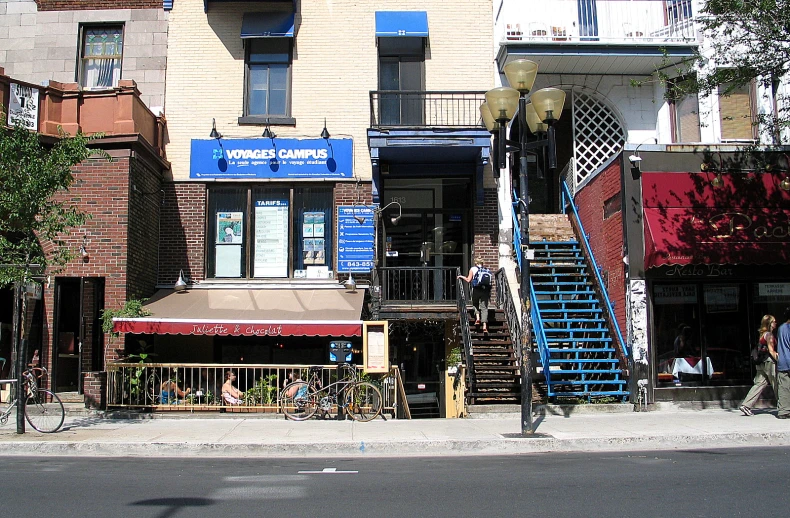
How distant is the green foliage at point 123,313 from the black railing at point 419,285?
4.94 metres

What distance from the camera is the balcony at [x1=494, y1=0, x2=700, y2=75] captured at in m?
15.3

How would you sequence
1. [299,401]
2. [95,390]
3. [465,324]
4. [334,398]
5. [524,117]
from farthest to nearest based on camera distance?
[465,324] → [95,390] → [334,398] → [299,401] → [524,117]

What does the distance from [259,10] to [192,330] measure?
24.7 ft

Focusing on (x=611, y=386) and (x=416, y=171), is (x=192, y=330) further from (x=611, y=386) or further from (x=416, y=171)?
(x=611, y=386)

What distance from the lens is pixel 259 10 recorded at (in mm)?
16219

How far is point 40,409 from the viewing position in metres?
11.1

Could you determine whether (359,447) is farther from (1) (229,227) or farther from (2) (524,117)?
(1) (229,227)

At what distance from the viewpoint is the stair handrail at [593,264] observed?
532 inches

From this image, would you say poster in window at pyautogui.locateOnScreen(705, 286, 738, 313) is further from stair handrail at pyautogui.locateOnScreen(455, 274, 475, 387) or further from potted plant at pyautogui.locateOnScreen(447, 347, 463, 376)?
potted plant at pyautogui.locateOnScreen(447, 347, 463, 376)

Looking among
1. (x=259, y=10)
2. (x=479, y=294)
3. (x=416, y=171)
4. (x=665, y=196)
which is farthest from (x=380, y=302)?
(x=259, y=10)

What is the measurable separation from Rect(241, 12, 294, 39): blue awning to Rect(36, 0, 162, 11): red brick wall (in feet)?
6.91

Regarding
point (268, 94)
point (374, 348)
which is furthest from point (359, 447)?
point (268, 94)

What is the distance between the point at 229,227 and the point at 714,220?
9.89 m

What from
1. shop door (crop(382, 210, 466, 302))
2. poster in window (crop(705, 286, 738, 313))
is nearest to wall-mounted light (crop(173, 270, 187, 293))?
shop door (crop(382, 210, 466, 302))
